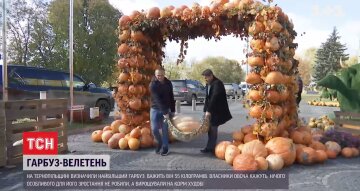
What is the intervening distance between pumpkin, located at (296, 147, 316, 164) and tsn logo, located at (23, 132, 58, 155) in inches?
177

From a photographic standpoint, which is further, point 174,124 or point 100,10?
point 100,10

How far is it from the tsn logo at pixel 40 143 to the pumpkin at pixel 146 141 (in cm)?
188

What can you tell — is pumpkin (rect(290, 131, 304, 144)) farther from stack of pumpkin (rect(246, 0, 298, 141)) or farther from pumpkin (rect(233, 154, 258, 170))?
pumpkin (rect(233, 154, 258, 170))

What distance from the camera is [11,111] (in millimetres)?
6473

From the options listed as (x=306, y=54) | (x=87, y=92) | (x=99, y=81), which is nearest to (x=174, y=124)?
(x=87, y=92)

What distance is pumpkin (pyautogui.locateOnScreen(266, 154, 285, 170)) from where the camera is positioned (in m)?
6.30

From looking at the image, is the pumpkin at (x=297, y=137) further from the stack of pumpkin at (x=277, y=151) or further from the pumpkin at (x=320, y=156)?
the pumpkin at (x=320, y=156)

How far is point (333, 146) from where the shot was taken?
7.63m

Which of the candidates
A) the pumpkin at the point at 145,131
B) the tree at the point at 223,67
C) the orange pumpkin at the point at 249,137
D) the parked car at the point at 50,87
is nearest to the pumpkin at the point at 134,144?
the pumpkin at the point at 145,131

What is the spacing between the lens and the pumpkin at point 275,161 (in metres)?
6.30

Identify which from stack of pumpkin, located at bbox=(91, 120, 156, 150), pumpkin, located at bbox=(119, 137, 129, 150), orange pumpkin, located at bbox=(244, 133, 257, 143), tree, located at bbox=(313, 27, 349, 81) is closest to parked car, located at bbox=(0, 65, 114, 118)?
stack of pumpkin, located at bbox=(91, 120, 156, 150)

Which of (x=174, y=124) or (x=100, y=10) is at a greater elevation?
(x=100, y=10)

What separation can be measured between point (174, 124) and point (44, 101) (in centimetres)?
257

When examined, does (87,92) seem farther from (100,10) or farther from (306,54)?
(306,54)
